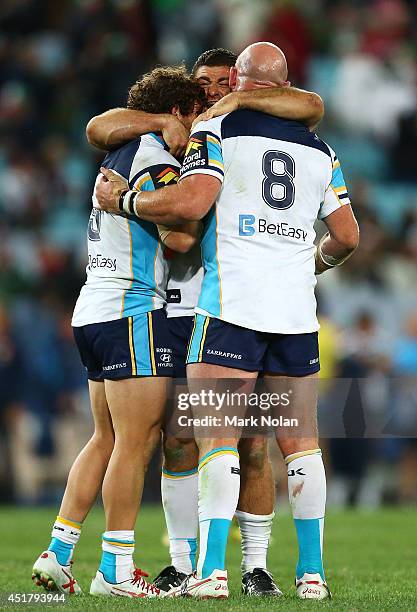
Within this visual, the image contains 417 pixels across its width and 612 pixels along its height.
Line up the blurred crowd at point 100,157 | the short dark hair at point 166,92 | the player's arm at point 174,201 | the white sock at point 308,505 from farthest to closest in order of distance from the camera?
the blurred crowd at point 100,157, the short dark hair at point 166,92, the white sock at point 308,505, the player's arm at point 174,201

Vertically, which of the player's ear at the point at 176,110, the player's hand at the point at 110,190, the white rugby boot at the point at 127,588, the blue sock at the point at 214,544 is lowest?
the white rugby boot at the point at 127,588

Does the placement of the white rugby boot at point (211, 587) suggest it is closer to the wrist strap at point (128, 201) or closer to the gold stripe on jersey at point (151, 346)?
the gold stripe on jersey at point (151, 346)

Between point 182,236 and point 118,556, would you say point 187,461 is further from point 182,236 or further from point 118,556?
point 182,236

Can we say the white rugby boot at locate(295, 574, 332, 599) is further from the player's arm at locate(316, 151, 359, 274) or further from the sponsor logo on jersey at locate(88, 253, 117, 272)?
the sponsor logo on jersey at locate(88, 253, 117, 272)

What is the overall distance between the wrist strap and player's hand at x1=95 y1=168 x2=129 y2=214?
0.04m

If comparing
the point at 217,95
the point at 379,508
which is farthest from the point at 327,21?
the point at 217,95

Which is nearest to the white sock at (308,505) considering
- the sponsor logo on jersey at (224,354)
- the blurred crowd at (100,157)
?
the sponsor logo on jersey at (224,354)

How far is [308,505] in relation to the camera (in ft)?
17.1

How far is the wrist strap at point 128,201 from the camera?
5.38 m

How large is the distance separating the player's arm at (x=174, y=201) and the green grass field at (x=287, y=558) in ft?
5.51

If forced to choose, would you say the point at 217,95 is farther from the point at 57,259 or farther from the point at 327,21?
the point at 327,21

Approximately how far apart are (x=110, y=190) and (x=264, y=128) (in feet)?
2.68

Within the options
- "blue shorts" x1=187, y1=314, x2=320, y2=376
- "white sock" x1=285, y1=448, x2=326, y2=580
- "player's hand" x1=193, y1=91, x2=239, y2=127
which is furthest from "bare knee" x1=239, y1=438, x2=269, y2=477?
"player's hand" x1=193, y1=91, x2=239, y2=127

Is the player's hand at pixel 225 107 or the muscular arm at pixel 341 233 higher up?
the player's hand at pixel 225 107
